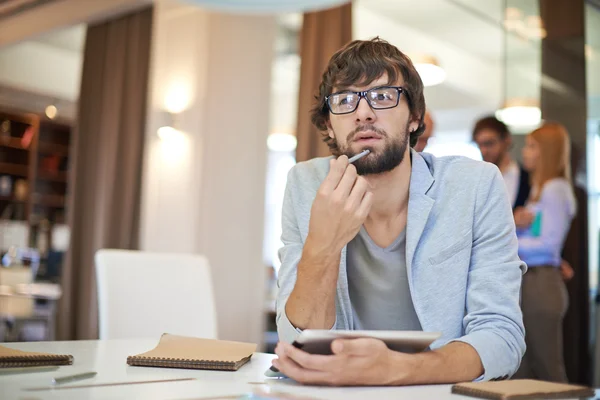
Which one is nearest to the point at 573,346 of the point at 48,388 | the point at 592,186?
the point at 592,186

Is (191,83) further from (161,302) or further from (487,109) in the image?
(487,109)

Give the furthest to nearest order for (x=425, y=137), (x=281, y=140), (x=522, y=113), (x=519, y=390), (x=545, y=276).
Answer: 1. (x=281, y=140)
2. (x=522, y=113)
3. (x=545, y=276)
4. (x=425, y=137)
5. (x=519, y=390)

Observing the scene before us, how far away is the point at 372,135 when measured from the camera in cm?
164

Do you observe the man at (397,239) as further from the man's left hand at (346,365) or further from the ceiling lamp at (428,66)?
the ceiling lamp at (428,66)

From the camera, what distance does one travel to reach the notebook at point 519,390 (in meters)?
0.96

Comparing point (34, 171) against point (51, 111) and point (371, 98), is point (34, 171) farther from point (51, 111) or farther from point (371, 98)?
point (371, 98)

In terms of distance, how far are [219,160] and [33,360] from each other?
166 inches

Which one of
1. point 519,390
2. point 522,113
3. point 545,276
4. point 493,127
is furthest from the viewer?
point 522,113

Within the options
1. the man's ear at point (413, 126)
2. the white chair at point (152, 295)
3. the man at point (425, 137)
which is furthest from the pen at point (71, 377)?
the man at point (425, 137)

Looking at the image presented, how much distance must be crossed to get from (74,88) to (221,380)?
26.6ft

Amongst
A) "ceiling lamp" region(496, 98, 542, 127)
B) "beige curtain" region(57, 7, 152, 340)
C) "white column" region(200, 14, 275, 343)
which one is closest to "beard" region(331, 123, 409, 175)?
"ceiling lamp" region(496, 98, 542, 127)

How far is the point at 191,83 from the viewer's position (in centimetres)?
545

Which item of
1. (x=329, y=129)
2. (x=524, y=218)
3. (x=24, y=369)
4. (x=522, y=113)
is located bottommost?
(x=24, y=369)

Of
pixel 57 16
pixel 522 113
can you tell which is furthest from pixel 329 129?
pixel 57 16
